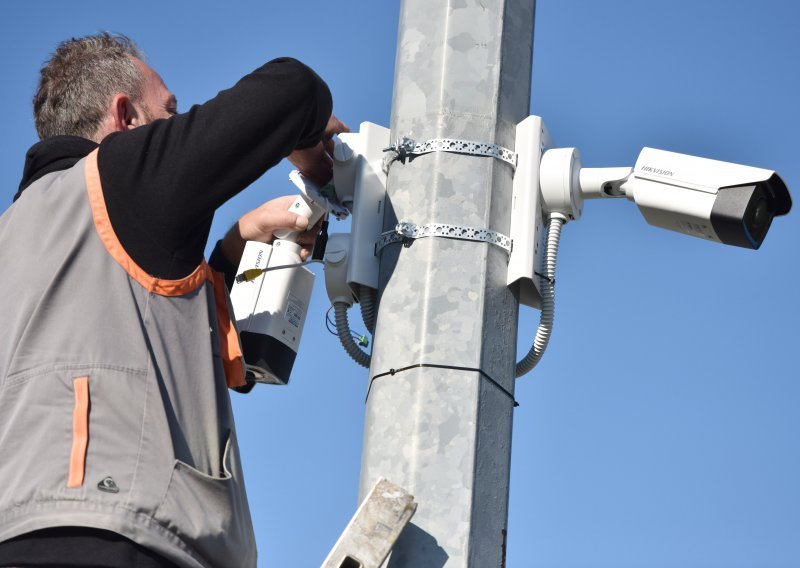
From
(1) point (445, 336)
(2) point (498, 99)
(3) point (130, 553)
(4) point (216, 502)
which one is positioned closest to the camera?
(3) point (130, 553)

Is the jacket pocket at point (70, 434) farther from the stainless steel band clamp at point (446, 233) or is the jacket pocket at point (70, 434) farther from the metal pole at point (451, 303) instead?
the stainless steel band clamp at point (446, 233)

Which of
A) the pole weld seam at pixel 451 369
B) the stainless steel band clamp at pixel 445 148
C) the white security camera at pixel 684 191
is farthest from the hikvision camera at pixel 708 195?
the pole weld seam at pixel 451 369

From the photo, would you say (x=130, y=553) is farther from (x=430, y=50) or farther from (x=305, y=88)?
(x=430, y=50)

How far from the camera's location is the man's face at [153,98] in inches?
145

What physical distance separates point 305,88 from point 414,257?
2.07 feet

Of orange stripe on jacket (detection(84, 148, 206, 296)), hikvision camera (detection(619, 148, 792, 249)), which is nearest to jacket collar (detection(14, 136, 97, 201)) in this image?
orange stripe on jacket (detection(84, 148, 206, 296))

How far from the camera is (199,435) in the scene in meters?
3.17

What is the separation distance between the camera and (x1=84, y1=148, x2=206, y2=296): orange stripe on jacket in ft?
10.4

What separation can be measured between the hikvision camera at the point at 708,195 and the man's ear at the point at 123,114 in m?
1.37

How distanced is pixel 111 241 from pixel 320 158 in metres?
0.91

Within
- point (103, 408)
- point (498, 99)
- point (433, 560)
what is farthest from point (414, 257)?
point (103, 408)

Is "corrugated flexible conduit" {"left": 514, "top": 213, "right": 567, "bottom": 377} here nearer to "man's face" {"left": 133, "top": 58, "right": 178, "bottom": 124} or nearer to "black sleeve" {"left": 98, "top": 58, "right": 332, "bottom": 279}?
"black sleeve" {"left": 98, "top": 58, "right": 332, "bottom": 279}

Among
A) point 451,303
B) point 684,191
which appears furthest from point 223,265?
point 684,191

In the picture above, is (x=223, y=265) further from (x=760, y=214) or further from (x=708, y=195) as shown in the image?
(x=760, y=214)
